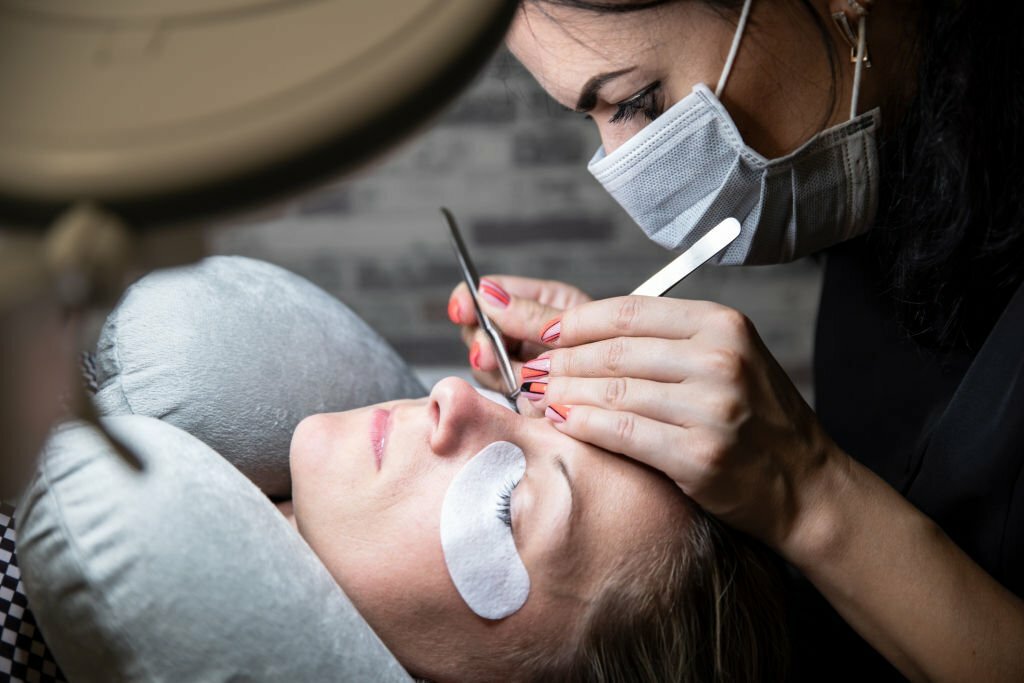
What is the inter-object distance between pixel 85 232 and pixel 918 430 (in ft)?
3.94

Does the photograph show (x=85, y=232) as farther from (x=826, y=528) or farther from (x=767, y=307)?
(x=767, y=307)

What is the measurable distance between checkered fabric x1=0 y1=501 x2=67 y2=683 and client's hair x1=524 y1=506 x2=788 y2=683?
449 millimetres

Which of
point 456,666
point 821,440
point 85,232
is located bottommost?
point 456,666

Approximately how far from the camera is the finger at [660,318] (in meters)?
0.83

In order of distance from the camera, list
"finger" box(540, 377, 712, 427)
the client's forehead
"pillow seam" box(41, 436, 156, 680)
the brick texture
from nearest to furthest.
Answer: "pillow seam" box(41, 436, 156, 680) → "finger" box(540, 377, 712, 427) → the client's forehead → the brick texture

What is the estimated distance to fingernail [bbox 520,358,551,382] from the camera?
92cm

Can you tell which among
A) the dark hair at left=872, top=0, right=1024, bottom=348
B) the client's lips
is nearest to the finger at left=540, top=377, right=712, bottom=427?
the client's lips

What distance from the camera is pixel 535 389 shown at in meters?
0.93

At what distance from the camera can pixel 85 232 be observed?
0.89 ft

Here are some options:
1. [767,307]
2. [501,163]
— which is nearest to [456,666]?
[501,163]

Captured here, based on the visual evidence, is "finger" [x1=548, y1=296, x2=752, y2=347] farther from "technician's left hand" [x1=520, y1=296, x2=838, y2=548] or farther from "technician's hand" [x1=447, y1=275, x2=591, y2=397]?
"technician's hand" [x1=447, y1=275, x2=591, y2=397]

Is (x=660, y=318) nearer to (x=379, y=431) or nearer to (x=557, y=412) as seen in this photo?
(x=557, y=412)

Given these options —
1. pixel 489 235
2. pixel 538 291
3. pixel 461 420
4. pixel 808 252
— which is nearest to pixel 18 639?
pixel 461 420

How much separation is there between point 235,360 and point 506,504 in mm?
355
